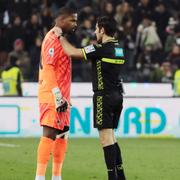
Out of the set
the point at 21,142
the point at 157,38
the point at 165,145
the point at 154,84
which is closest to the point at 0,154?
the point at 21,142

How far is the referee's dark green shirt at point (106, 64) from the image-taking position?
28.8ft

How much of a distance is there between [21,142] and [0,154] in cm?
276

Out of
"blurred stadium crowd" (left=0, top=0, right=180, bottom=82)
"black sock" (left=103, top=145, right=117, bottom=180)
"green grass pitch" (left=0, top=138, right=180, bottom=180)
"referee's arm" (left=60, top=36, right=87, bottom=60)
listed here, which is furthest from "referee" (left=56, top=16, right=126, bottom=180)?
"blurred stadium crowd" (left=0, top=0, right=180, bottom=82)

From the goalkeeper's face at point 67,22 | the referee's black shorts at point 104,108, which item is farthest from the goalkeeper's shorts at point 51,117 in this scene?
the goalkeeper's face at point 67,22

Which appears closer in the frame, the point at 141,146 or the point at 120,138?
the point at 141,146

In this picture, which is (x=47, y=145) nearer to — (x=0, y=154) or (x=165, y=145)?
(x=0, y=154)

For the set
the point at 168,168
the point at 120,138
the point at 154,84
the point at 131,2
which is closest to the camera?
the point at 168,168

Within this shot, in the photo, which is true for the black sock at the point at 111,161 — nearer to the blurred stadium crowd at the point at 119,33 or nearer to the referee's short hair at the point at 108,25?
the referee's short hair at the point at 108,25

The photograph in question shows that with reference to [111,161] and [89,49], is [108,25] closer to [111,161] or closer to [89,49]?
[89,49]

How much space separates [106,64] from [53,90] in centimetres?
69

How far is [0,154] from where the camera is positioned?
43.0 ft

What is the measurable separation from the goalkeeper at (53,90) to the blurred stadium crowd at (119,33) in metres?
11.5

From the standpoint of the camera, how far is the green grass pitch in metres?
10.4

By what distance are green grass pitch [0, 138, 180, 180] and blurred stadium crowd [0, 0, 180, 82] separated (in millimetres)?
4073
